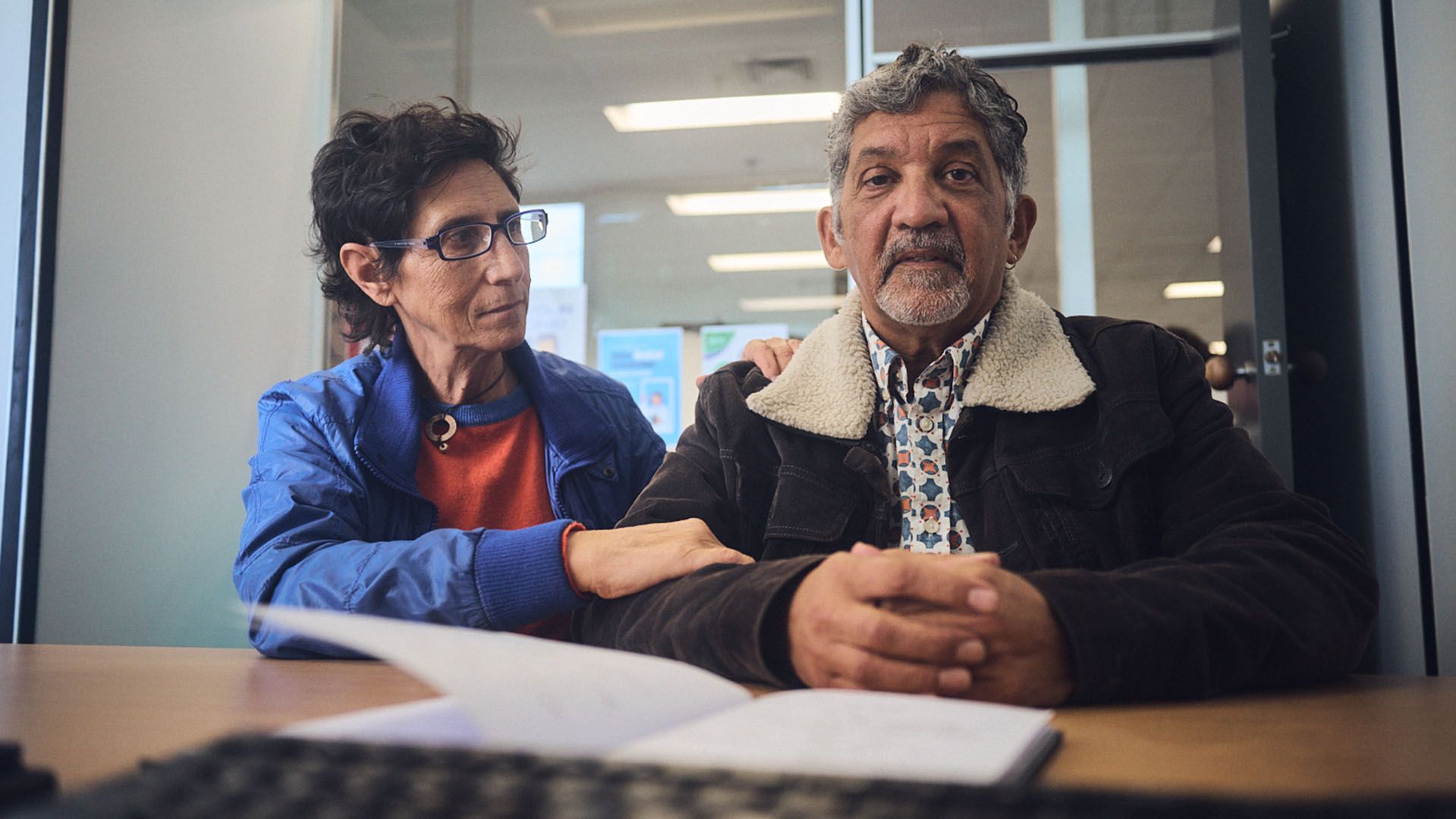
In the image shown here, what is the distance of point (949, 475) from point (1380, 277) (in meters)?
1.20

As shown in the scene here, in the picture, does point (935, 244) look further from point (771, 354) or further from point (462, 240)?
point (462, 240)

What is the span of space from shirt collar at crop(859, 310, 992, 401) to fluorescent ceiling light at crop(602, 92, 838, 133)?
6.00 feet

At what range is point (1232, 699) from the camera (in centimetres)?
78

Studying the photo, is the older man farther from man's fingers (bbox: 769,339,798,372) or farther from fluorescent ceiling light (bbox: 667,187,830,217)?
fluorescent ceiling light (bbox: 667,187,830,217)

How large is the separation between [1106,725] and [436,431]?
4.20 ft

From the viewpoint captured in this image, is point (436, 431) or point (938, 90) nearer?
point (938, 90)

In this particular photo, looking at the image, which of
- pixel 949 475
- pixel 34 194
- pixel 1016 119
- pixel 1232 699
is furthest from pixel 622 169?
pixel 1232 699

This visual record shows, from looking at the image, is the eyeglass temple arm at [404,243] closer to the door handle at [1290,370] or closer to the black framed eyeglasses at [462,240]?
the black framed eyeglasses at [462,240]

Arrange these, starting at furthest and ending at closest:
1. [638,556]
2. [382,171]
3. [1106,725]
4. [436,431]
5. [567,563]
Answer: [382,171] → [436,431] → [567,563] → [638,556] → [1106,725]

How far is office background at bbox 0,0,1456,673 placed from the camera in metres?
1.90

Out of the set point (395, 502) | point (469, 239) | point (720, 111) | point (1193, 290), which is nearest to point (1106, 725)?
point (395, 502)

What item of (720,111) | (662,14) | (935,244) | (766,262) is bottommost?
(935,244)

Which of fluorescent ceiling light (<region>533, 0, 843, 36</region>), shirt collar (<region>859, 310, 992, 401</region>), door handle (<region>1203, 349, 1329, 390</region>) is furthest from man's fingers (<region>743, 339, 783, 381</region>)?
fluorescent ceiling light (<region>533, 0, 843, 36</region>)

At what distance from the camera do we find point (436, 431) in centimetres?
169
